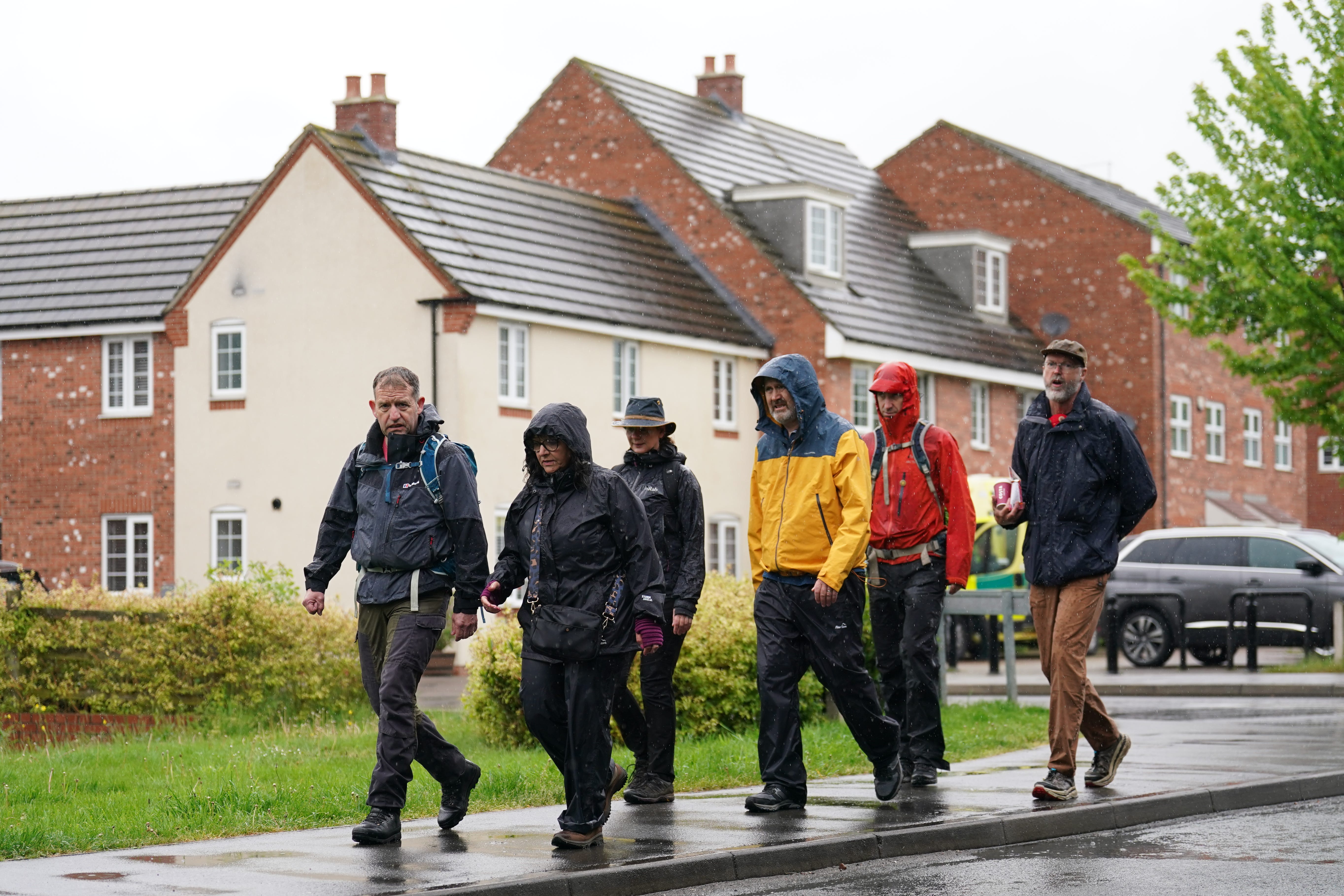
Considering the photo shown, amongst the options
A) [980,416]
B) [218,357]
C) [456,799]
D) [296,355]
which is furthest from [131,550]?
[456,799]

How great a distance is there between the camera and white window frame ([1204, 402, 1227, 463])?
4547 cm

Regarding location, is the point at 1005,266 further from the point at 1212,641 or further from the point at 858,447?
the point at 858,447

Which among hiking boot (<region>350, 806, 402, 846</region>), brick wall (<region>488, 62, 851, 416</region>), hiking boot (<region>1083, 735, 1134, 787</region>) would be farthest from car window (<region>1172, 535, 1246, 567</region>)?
hiking boot (<region>350, 806, 402, 846</region>)

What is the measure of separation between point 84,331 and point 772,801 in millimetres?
25080

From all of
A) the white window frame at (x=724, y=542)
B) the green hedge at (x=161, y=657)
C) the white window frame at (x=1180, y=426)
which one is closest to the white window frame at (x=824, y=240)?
the white window frame at (x=724, y=542)

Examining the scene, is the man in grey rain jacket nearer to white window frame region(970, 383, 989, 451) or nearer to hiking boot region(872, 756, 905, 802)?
hiking boot region(872, 756, 905, 802)

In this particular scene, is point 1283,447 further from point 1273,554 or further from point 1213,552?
point 1273,554

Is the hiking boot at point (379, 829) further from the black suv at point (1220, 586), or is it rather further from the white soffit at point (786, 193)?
the white soffit at point (786, 193)

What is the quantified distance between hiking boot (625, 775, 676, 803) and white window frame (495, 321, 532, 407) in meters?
19.0

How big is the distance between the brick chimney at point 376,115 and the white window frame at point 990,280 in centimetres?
1358

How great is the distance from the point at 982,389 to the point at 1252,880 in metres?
31.5

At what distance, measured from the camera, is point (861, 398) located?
35.3 metres

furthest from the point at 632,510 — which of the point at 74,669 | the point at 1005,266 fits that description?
the point at 1005,266

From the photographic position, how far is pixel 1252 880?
7.94m
